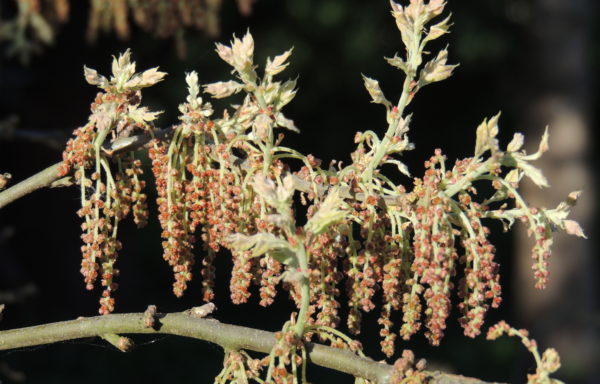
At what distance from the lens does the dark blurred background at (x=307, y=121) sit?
7645mm

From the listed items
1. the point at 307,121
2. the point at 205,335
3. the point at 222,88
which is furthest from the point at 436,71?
the point at 307,121

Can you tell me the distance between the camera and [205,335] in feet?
4.79

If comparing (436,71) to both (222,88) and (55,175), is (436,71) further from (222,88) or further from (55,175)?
(55,175)

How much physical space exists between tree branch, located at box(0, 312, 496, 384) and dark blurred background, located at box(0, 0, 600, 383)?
5.39 meters

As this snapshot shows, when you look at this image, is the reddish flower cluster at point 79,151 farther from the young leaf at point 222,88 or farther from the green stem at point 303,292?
the green stem at point 303,292

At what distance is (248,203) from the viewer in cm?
152

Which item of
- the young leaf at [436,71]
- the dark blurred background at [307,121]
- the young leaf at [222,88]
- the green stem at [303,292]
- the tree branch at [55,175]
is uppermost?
the dark blurred background at [307,121]

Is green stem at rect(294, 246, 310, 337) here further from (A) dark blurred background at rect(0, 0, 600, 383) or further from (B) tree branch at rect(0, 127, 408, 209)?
(A) dark blurred background at rect(0, 0, 600, 383)

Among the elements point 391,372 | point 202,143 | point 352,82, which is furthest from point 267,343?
point 352,82

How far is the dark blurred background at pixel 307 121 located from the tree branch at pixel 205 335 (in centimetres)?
539

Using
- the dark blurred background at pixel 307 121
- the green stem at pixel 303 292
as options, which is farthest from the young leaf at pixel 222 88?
the dark blurred background at pixel 307 121

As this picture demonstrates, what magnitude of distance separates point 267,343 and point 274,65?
48cm

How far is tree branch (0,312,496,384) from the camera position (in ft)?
4.48

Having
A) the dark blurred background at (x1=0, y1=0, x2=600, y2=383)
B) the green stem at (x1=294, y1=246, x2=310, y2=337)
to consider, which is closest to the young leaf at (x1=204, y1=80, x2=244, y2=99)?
the green stem at (x1=294, y1=246, x2=310, y2=337)
